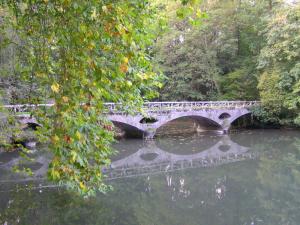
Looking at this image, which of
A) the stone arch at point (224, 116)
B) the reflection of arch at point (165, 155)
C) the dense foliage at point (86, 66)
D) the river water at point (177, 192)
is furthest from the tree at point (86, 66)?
the stone arch at point (224, 116)

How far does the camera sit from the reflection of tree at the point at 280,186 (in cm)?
1019

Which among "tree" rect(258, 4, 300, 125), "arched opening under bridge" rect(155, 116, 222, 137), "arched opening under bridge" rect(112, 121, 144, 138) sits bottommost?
"arched opening under bridge" rect(155, 116, 222, 137)

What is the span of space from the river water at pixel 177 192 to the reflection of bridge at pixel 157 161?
40 mm

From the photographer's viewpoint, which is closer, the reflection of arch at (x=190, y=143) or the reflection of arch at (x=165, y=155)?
the reflection of arch at (x=165, y=155)

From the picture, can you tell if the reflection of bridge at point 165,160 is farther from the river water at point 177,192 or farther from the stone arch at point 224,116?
the stone arch at point 224,116

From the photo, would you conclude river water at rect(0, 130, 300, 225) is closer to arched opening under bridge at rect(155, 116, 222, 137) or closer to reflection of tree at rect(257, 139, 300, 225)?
reflection of tree at rect(257, 139, 300, 225)

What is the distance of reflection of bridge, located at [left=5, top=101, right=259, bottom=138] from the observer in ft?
72.4

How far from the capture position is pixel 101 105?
418 cm

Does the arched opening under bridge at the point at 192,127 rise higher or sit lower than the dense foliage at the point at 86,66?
lower

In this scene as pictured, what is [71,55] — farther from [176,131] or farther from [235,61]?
[235,61]

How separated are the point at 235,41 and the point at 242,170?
1799cm

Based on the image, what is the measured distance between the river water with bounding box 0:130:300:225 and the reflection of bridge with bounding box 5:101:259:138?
6.99 feet

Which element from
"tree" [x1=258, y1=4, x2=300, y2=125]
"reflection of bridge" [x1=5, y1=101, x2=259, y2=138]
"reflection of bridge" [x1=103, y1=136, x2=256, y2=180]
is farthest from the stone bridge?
"tree" [x1=258, y1=4, x2=300, y2=125]

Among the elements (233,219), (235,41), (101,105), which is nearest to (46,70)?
(101,105)
